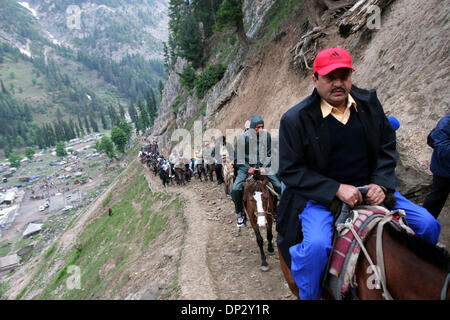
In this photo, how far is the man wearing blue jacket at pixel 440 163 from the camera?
4.02 metres

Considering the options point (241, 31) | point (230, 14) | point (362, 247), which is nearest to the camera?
point (362, 247)

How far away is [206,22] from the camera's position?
41.4 meters

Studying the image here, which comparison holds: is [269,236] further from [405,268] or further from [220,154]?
[220,154]

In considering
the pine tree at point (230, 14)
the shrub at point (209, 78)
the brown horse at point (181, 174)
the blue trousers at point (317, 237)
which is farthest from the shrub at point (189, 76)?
the blue trousers at point (317, 237)

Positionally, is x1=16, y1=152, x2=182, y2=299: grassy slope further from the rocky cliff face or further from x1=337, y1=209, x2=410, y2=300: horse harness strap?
the rocky cliff face

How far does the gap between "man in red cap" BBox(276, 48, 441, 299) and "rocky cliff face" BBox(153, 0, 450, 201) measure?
2556 millimetres

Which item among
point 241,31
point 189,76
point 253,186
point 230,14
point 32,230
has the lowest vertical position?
point 32,230

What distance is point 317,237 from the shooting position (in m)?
2.64

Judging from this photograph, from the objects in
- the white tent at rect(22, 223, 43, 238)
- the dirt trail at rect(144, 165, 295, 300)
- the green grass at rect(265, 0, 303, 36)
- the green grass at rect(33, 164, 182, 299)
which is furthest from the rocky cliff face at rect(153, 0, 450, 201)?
the white tent at rect(22, 223, 43, 238)

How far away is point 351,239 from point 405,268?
0.48 m

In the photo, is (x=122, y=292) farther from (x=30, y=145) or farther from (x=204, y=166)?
(x=30, y=145)

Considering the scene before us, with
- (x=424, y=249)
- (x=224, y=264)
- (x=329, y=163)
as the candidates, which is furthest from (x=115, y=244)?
(x=424, y=249)

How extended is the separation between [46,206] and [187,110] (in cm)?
5224

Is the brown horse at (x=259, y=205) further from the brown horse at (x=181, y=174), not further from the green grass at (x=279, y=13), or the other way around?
the green grass at (x=279, y=13)
